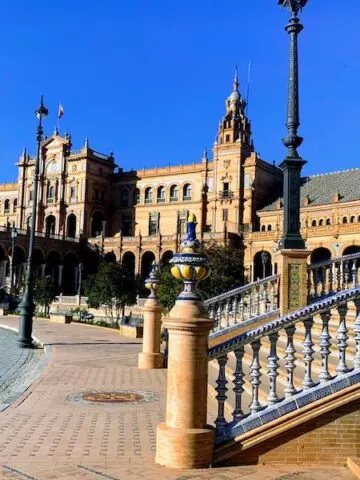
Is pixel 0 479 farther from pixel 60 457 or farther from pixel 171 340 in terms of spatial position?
pixel 171 340

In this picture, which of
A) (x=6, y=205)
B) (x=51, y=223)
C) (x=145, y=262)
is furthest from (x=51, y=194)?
(x=145, y=262)

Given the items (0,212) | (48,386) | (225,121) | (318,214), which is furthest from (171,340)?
(0,212)

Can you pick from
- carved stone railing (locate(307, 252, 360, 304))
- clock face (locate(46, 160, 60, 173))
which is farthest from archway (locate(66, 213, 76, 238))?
carved stone railing (locate(307, 252, 360, 304))

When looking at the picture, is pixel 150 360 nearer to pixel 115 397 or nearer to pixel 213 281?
pixel 115 397

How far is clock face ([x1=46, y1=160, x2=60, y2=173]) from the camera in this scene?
3071 inches

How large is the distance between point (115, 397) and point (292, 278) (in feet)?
15.8

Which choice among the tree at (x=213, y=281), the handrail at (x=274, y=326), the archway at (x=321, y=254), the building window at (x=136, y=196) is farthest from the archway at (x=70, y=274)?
the handrail at (x=274, y=326)

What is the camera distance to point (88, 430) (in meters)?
7.15

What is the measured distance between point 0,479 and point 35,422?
2475mm

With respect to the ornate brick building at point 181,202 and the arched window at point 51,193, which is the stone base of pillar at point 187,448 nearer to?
the ornate brick building at point 181,202

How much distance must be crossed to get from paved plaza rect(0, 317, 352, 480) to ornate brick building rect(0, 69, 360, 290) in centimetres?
4096

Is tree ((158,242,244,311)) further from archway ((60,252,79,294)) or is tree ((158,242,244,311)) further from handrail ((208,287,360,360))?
archway ((60,252,79,294))

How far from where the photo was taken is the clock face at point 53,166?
78.0 meters

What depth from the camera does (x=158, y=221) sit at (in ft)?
248
